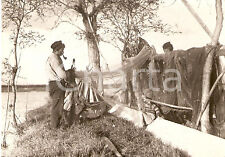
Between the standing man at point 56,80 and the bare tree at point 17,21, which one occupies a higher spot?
the bare tree at point 17,21

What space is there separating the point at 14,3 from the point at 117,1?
10.6ft

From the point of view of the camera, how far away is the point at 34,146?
5301mm

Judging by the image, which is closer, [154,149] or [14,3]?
[154,149]

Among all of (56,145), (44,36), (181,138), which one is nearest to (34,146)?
(56,145)

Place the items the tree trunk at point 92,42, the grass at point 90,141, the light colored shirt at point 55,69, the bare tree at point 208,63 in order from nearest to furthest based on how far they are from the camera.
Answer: the grass at point 90,141, the bare tree at point 208,63, the light colored shirt at point 55,69, the tree trunk at point 92,42

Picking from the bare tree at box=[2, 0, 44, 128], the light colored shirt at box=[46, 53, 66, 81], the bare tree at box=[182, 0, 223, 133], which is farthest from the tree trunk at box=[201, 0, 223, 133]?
the bare tree at box=[2, 0, 44, 128]

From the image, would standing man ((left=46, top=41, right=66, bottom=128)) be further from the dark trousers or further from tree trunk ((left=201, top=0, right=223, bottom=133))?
tree trunk ((left=201, top=0, right=223, bottom=133))

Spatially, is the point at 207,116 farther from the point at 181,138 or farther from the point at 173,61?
the point at 173,61

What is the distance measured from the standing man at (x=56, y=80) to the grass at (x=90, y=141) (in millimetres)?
327

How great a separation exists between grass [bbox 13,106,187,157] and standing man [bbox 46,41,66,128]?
0.33 meters

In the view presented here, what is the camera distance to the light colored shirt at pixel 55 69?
5.99 metres

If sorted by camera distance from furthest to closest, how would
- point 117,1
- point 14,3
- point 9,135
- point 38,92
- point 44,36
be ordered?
point 38,92, point 117,1, point 44,36, point 14,3, point 9,135

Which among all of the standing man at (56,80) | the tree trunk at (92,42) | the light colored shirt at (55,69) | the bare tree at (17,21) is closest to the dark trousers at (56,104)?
the standing man at (56,80)

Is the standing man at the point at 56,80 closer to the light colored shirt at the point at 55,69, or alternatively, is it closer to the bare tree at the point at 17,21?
the light colored shirt at the point at 55,69
